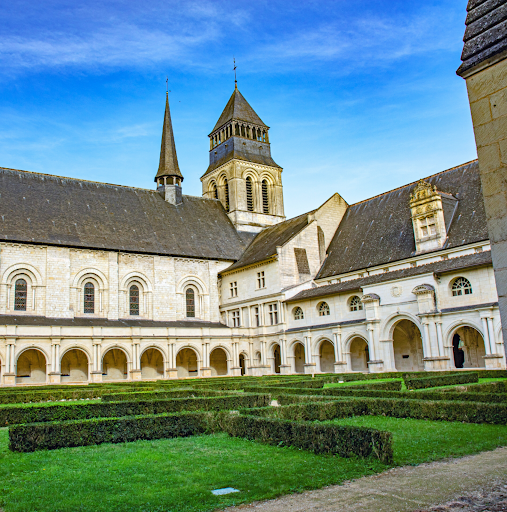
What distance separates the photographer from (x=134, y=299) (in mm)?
43094

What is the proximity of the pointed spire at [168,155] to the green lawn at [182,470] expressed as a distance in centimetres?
4136

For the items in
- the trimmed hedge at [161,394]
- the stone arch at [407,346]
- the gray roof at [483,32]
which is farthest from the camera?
the stone arch at [407,346]

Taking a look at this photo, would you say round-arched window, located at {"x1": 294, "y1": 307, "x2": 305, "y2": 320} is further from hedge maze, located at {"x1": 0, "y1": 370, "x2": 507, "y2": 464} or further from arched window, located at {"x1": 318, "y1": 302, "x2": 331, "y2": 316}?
hedge maze, located at {"x1": 0, "y1": 370, "x2": 507, "y2": 464}

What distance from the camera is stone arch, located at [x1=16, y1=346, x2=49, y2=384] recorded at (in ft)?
119

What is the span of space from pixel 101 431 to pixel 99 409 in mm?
3279

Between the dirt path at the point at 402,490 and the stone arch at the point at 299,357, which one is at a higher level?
the stone arch at the point at 299,357

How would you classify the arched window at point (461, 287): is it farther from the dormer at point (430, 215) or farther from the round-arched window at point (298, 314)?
the round-arched window at point (298, 314)

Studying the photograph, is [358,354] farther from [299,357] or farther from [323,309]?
[299,357]

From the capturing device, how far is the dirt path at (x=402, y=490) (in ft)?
21.1

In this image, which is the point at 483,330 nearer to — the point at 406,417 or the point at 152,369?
the point at 406,417

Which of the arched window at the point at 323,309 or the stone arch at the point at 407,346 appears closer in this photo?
the stone arch at the point at 407,346

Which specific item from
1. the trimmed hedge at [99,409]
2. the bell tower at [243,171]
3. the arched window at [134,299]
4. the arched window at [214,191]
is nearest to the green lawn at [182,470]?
the trimmed hedge at [99,409]

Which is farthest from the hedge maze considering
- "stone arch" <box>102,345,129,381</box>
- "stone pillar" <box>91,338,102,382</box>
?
"stone arch" <box>102,345,129,381</box>

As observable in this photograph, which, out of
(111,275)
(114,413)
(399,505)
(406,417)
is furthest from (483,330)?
(111,275)
